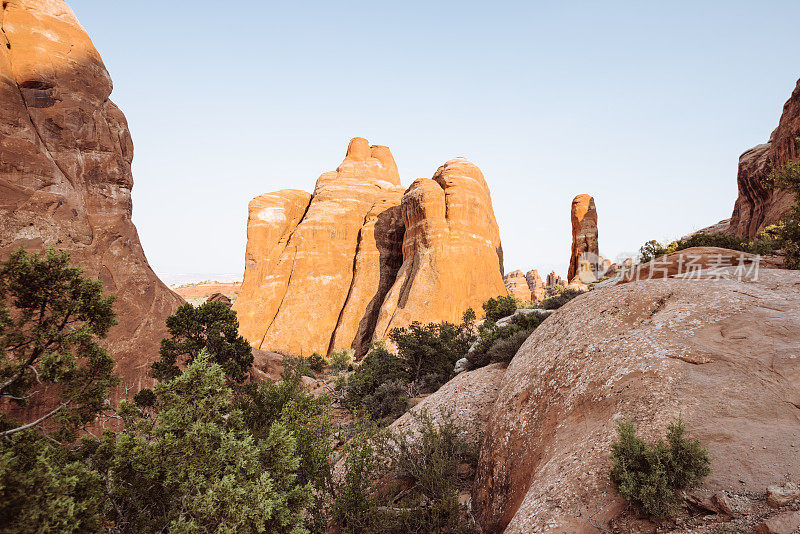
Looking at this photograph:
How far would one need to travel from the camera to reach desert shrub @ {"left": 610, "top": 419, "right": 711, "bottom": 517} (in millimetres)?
3881

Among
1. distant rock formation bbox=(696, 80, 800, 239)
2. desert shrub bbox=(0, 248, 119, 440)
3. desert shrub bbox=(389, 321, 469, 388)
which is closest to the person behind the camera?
desert shrub bbox=(0, 248, 119, 440)

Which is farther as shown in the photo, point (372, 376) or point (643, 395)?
point (372, 376)

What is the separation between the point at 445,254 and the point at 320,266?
15855 mm

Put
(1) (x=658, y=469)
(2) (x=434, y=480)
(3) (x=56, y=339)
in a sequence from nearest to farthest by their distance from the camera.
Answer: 1. (1) (x=658, y=469)
2. (3) (x=56, y=339)
3. (2) (x=434, y=480)

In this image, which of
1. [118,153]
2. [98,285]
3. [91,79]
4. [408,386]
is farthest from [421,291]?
[98,285]

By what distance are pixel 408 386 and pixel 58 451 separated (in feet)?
44.4

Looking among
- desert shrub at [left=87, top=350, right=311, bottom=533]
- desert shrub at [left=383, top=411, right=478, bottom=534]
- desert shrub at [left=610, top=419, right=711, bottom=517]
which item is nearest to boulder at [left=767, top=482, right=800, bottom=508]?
desert shrub at [left=610, top=419, right=711, bottom=517]

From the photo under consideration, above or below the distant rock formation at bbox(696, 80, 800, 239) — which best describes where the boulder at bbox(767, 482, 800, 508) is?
below

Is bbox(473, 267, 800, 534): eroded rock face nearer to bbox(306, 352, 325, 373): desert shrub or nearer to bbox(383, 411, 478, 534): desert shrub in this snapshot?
bbox(383, 411, 478, 534): desert shrub

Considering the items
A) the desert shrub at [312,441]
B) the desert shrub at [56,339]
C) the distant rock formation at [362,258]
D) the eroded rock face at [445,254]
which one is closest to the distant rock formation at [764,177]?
the eroded rock face at [445,254]

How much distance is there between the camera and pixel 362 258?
39844mm

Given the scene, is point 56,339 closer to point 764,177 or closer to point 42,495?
point 42,495

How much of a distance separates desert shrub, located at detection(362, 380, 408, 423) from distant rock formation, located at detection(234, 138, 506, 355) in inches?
600

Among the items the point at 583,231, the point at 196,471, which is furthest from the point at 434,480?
the point at 583,231
